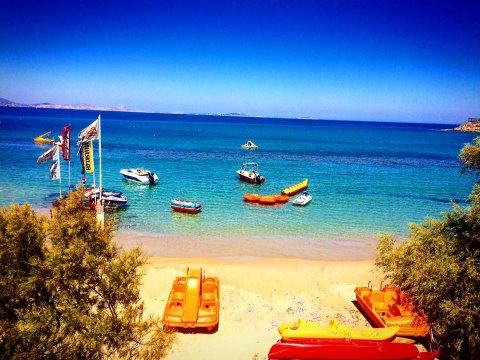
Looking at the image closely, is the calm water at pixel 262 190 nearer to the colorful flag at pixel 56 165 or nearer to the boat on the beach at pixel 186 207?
the boat on the beach at pixel 186 207

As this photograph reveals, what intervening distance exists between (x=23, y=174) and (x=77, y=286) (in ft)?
147

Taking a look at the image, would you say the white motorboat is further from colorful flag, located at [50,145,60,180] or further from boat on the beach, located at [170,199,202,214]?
boat on the beach, located at [170,199,202,214]

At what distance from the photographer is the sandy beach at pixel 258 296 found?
14.6m

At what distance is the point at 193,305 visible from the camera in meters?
15.4

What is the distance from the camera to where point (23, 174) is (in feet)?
151

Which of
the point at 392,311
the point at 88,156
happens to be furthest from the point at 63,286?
the point at 88,156

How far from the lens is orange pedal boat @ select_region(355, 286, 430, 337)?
1466cm

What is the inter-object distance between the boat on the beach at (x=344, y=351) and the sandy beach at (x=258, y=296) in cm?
158

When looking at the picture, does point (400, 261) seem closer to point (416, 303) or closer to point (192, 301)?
point (416, 303)

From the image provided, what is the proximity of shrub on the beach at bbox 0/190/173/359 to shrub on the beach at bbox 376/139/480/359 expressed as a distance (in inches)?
372

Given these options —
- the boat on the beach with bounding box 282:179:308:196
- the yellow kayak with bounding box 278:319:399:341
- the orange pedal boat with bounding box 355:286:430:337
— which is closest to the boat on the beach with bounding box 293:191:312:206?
the boat on the beach with bounding box 282:179:308:196

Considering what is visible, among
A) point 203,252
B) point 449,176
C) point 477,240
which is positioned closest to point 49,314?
point 477,240

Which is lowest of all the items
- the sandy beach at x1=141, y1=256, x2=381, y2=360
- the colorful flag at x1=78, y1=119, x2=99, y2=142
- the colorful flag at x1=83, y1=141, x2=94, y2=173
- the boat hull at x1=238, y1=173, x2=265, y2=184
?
the sandy beach at x1=141, y1=256, x2=381, y2=360

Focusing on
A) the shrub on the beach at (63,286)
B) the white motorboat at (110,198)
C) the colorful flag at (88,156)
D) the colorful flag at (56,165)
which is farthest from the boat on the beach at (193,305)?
the white motorboat at (110,198)
